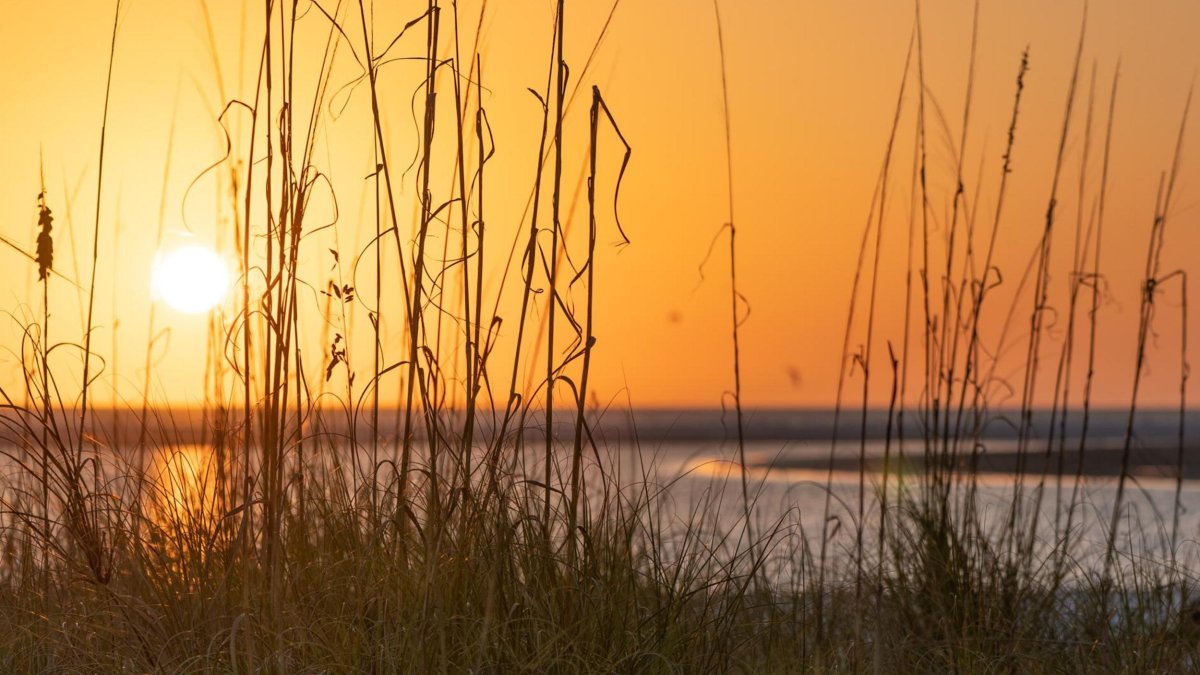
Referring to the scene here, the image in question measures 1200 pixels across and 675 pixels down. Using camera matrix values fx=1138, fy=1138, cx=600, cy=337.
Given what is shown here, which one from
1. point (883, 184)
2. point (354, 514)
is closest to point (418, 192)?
point (354, 514)

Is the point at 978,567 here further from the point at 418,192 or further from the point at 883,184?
the point at 418,192

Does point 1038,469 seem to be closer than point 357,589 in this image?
No

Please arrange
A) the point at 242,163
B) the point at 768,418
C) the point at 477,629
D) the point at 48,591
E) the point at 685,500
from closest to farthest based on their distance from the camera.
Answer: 1. the point at 477,629
2. the point at 48,591
3. the point at 242,163
4. the point at 685,500
5. the point at 768,418

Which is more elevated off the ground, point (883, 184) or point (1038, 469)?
point (883, 184)

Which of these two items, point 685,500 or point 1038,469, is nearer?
point 685,500

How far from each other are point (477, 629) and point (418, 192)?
623mm

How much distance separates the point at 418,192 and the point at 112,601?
766 millimetres

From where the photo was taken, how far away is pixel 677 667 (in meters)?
1.56

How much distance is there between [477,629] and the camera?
1.50 m

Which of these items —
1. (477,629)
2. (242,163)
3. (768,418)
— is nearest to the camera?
(477,629)

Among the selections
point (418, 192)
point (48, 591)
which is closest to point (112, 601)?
point (48, 591)

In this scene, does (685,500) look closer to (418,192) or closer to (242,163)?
(242,163)

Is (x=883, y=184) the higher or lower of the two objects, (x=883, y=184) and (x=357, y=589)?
the higher

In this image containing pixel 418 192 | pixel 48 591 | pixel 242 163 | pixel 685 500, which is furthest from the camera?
pixel 685 500
